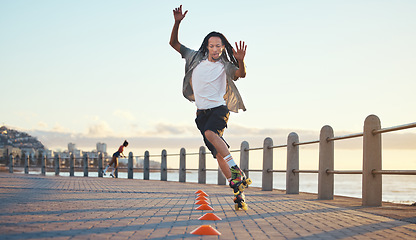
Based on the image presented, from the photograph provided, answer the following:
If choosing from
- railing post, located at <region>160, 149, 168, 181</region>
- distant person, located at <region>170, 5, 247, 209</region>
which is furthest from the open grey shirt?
railing post, located at <region>160, 149, 168, 181</region>

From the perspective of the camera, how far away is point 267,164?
508 inches

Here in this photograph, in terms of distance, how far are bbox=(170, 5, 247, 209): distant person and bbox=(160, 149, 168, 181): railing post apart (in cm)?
1567

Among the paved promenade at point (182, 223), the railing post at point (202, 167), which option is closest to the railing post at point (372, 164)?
the paved promenade at point (182, 223)

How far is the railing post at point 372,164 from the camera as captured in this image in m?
7.39

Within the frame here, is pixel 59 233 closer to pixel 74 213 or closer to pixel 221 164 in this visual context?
pixel 74 213

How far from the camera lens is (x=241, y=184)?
20.0 feet

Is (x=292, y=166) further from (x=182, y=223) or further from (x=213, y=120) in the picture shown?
(x=182, y=223)

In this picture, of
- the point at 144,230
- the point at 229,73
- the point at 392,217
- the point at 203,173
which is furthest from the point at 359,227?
the point at 203,173

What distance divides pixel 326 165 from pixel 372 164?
6.25 feet

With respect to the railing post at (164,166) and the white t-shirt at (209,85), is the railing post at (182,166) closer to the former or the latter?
the railing post at (164,166)

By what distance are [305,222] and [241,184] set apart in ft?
3.43

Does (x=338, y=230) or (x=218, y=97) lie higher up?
(x=218, y=97)

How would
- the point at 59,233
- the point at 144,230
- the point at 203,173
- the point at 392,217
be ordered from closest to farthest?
1. the point at 59,233
2. the point at 144,230
3. the point at 392,217
4. the point at 203,173

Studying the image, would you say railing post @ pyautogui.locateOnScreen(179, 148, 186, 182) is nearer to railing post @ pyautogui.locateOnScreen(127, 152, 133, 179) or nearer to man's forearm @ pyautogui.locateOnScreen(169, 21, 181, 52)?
railing post @ pyautogui.locateOnScreen(127, 152, 133, 179)
